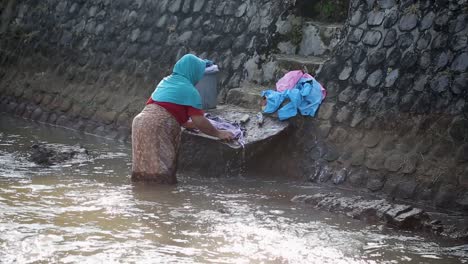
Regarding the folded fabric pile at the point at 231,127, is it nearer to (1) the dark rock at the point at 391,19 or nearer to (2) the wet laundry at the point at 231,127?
→ (2) the wet laundry at the point at 231,127

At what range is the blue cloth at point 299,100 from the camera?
1066 cm

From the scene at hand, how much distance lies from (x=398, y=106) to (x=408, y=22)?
1.09 metres

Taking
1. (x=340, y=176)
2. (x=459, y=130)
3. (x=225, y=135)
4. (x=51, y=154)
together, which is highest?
(x=459, y=130)

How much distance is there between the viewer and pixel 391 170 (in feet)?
31.6

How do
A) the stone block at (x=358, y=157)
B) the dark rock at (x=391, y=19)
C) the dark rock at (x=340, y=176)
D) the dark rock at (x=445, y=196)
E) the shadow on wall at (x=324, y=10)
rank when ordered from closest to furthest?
1. the dark rock at (x=445, y=196)
2. the stone block at (x=358, y=157)
3. the dark rock at (x=340, y=176)
4. the dark rock at (x=391, y=19)
5. the shadow on wall at (x=324, y=10)

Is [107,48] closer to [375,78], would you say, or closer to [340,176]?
[375,78]

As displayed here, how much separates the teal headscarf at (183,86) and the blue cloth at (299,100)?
117 centimetres

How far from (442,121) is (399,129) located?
0.60m

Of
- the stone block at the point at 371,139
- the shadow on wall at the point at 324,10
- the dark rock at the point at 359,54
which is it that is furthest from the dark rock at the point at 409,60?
the shadow on wall at the point at 324,10

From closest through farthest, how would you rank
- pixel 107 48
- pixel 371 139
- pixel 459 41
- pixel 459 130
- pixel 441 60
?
1. pixel 459 130
2. pixel 459 41
3. pixel 441 60
4. pixel 371 139
5. pixel 107 48

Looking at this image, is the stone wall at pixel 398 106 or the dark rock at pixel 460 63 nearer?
the stone wall at pixel 398 106

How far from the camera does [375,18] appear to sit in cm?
1059

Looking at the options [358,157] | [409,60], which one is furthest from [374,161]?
[409,60]

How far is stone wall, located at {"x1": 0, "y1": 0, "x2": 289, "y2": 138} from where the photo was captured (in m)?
12.9
